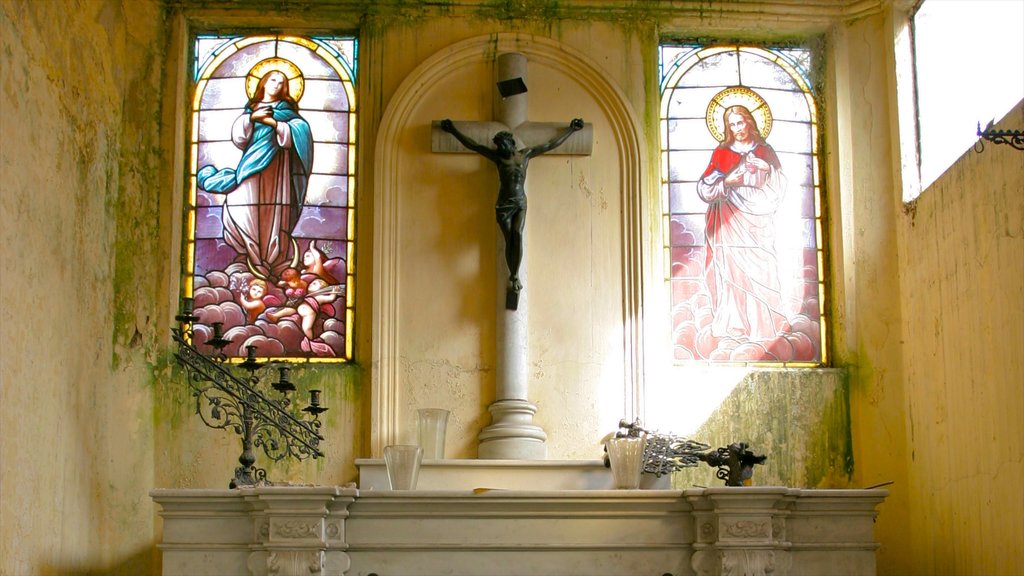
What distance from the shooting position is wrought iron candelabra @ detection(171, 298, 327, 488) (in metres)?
7.14

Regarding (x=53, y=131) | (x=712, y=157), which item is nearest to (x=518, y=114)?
(x=712, y=157)

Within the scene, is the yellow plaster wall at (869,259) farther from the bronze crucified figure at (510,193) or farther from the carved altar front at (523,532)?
the bronze crucified figure at (510,193)

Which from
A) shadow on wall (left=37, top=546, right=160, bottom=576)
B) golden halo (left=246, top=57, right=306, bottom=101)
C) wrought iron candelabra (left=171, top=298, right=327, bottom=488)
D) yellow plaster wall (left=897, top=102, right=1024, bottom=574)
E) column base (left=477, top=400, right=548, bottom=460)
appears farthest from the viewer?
golden halo (left=246, top=57, right=306, bottom=101)

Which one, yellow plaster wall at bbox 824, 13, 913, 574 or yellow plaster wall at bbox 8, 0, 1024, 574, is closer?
yellow plaster wall at bbox 8, 0, 1024, 574

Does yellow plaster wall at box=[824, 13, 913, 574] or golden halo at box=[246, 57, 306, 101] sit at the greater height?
golden halo at box=[246, 57, 306, 101]

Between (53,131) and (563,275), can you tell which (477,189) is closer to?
(563,275)

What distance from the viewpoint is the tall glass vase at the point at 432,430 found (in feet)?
25.9

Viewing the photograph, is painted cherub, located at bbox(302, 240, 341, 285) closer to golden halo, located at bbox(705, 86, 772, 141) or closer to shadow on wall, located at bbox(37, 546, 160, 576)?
shadow on wall, located at bbox(37, 546, 160, 576)

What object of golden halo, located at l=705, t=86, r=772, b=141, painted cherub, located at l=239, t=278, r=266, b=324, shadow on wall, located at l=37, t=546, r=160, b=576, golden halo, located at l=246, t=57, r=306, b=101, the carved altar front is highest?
golden halo, located at l=246, t=57, r=306, b=101

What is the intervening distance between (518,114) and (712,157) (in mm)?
1225

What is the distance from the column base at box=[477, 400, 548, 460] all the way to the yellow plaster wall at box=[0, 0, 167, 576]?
186 cm

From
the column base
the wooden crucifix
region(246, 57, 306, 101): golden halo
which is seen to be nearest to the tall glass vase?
the column base

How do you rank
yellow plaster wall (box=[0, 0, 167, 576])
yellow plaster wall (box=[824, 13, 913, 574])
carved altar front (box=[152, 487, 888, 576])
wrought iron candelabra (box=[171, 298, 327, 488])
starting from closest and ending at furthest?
carved altar front (box=[152, 487, 888, 576]), yellow plaster wall (box=[0, 0, 167, 576]), wrought iron candelabra (box=[171, 298, 327, 488]), yellow plaster wall (box=[824, 13, 913, 574])

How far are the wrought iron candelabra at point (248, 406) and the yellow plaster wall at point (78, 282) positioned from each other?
0.42m
